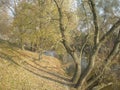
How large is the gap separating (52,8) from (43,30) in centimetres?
181

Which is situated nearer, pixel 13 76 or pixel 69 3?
pixel 13 76

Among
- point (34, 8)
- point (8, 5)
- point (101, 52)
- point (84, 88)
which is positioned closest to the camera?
point (84, 88)

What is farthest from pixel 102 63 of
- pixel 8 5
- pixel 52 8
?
pixel 8 5

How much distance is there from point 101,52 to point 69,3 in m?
4.91

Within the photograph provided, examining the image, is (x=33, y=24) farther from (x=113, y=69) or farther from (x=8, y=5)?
(x=8, y=5)

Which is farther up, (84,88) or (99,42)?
(99,42)

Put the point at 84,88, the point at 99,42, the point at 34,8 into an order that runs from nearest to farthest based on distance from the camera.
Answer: the point at 99,42, the point at 84,88, the point at 34,8

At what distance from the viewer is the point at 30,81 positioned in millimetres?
13031

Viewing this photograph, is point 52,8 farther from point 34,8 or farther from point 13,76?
→ point 13,76

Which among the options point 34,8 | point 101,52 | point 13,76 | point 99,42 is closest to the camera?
point 13,76

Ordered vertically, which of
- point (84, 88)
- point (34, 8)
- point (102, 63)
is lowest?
point (84, 88)

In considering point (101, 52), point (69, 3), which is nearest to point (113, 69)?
point (101, 52)

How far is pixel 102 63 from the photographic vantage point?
17734 millimetres

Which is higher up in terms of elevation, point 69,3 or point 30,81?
point 69,3
